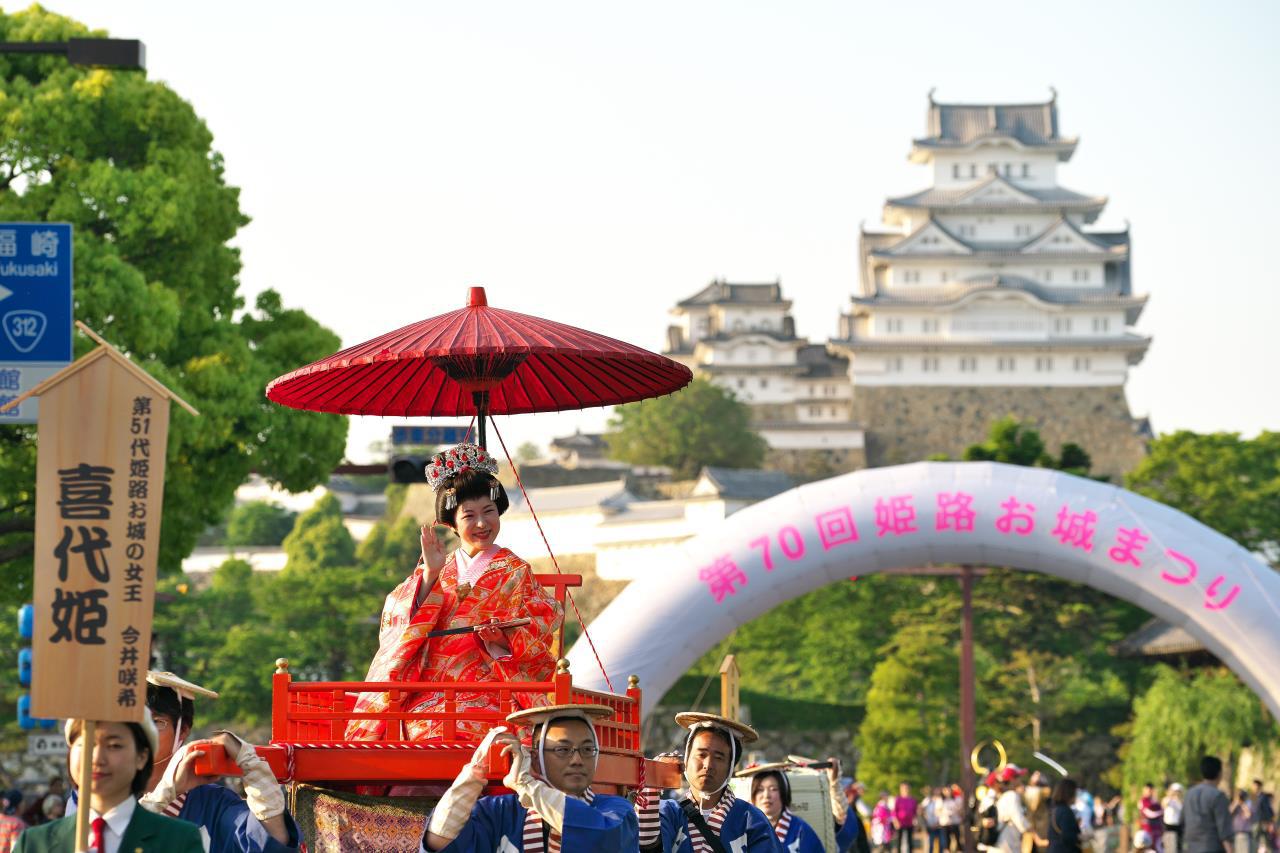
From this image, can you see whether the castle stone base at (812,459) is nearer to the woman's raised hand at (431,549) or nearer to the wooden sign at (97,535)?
the woman's raised hand at (431,549)

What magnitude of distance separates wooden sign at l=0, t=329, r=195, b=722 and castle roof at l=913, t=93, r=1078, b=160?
63.2 m

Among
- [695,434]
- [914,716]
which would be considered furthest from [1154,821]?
[695,434]

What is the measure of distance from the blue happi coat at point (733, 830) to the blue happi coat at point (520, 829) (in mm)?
852

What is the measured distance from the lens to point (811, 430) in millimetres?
63125

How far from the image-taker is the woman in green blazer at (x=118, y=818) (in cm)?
438

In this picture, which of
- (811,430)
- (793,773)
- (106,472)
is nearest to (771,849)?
(106,472)

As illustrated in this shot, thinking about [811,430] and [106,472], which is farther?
[811,430]

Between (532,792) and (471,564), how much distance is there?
2.03 metres

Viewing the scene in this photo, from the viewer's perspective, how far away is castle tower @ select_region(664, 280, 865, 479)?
63.1m

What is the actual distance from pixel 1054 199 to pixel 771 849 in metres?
60.3

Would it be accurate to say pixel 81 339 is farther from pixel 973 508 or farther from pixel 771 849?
pixel 771 849

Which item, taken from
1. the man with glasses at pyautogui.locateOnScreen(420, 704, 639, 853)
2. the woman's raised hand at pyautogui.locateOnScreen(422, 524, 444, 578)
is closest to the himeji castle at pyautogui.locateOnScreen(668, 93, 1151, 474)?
the woman's raised hand at pyautogui.locateOnScreen(422, 524, 444, 578)

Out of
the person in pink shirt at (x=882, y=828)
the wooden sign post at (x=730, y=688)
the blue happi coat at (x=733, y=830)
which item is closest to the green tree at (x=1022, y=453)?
the person in pink shirt at (x=882, y=828)

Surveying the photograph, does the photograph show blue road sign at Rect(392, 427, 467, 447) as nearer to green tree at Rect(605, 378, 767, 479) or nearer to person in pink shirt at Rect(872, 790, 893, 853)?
person in pink shirt at Rect(872, 790, 893, 853)
